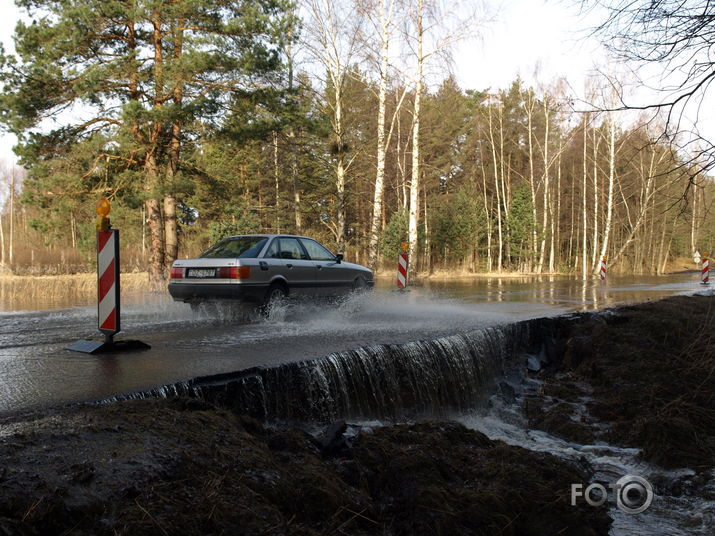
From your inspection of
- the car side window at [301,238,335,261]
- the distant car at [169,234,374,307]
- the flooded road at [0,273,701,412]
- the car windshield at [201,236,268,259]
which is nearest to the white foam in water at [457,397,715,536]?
the flooded road at [0,273,701,412]

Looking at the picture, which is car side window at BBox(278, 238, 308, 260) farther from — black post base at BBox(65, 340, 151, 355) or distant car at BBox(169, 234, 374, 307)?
black post base at BBox(65, 340, 151, 355)

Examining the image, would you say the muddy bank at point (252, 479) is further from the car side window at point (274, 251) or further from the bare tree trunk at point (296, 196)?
the bare tree trunk at point (296, 196)

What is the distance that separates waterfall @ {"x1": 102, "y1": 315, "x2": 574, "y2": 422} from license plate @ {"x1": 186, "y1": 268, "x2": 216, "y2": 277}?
12.5 ft

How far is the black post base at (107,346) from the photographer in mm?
6047

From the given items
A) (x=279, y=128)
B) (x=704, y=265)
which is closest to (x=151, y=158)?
(x=279, y=128)

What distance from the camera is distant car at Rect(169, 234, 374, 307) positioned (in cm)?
876

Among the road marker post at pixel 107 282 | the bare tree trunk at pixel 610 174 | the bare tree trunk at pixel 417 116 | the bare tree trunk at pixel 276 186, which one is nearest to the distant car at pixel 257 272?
the road marker post at pixel 107 282

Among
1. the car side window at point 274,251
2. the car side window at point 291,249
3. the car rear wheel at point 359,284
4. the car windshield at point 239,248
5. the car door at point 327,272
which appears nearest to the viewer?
the car windshield at point 239,248

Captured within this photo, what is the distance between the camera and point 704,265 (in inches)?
764

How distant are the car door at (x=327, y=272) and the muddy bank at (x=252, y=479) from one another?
6.22 m

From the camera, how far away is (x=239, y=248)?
9367 mm

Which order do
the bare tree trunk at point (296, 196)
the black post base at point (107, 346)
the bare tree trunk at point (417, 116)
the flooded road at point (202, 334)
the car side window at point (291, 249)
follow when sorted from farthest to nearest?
1. the bare tree trunk at point (296, 196)
2. the bare tree trunk at point (417, 116)
3. the car side window at point (291, 249)
4. the black post base at point (107, 346)
5. the flooded road at point (202, 334)

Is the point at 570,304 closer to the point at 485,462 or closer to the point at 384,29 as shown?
the point at 485,462

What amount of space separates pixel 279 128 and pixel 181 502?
1514cm
